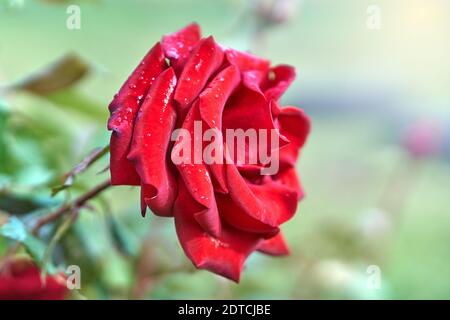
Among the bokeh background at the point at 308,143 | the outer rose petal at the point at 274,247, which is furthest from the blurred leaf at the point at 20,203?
the outer rose petal at the point at 274,247

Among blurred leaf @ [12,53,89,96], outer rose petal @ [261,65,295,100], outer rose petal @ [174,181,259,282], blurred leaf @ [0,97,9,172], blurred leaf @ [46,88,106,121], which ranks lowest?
outer rose petal @ [174,181,259,282]

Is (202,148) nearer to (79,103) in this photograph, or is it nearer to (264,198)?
(264,198)

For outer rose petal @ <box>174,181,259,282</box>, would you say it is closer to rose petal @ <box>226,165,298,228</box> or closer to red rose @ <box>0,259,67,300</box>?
rose petal @ <box>226,165,298,228</box>

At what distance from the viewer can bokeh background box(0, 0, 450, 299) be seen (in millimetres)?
476

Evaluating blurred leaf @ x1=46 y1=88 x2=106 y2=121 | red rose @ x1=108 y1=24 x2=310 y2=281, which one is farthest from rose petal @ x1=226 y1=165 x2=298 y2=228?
blurred leaf @ x1=46 y1=88 x2=106 y2=121

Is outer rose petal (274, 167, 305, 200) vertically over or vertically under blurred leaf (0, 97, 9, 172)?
under

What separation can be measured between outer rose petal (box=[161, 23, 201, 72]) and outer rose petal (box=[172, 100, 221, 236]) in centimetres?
3

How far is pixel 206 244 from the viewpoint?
0.31 metres

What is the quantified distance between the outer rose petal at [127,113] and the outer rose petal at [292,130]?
0.22 feet

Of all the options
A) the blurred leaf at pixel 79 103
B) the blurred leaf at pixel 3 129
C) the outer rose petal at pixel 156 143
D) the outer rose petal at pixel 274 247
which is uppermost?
the blurred leaf at pixel 79 103

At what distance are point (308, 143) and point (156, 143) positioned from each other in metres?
1.40

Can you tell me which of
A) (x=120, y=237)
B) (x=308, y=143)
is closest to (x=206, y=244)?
(x=120, y=237)

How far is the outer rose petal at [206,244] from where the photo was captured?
12.1 inches

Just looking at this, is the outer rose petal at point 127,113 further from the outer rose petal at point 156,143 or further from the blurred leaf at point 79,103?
the blurred leaf at point 79,103
